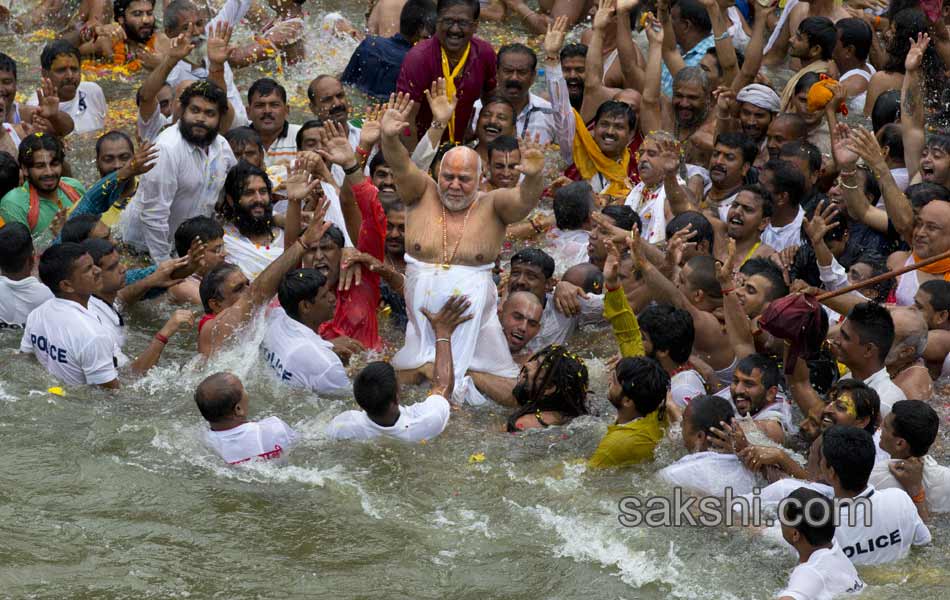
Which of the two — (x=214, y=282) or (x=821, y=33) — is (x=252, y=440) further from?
(x=821, y=33)

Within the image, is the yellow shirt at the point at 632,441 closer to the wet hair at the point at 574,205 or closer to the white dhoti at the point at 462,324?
the white dhoti at the point at 462,324

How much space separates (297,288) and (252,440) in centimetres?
100

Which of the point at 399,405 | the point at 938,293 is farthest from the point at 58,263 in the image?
the point at 938,293

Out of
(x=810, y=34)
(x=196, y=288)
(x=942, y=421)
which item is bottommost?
(x=196, y=288)

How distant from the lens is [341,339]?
344 inches

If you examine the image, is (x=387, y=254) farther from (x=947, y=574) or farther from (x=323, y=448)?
(x=947, y=574)

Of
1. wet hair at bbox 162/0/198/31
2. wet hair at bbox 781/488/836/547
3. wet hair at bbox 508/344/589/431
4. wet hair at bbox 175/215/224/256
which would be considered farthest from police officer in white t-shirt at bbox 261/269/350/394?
wet hair at bbox 162/0/198/31

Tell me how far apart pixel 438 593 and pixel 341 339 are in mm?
2190

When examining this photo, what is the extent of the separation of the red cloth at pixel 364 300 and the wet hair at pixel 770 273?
2.14 m

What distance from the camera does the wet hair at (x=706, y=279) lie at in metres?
8.33

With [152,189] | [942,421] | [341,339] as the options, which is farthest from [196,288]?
[942,421]

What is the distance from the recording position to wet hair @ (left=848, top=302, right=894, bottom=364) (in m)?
7.53

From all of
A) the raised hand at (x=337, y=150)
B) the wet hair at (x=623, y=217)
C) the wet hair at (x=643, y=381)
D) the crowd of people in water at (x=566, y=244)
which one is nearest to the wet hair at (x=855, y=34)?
the crowd of people in water at (x=566, y=244)

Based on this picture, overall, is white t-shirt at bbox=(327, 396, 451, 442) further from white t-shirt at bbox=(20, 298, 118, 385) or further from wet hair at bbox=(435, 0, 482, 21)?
wet hair at bbox=(435, 0, 482, 21)
